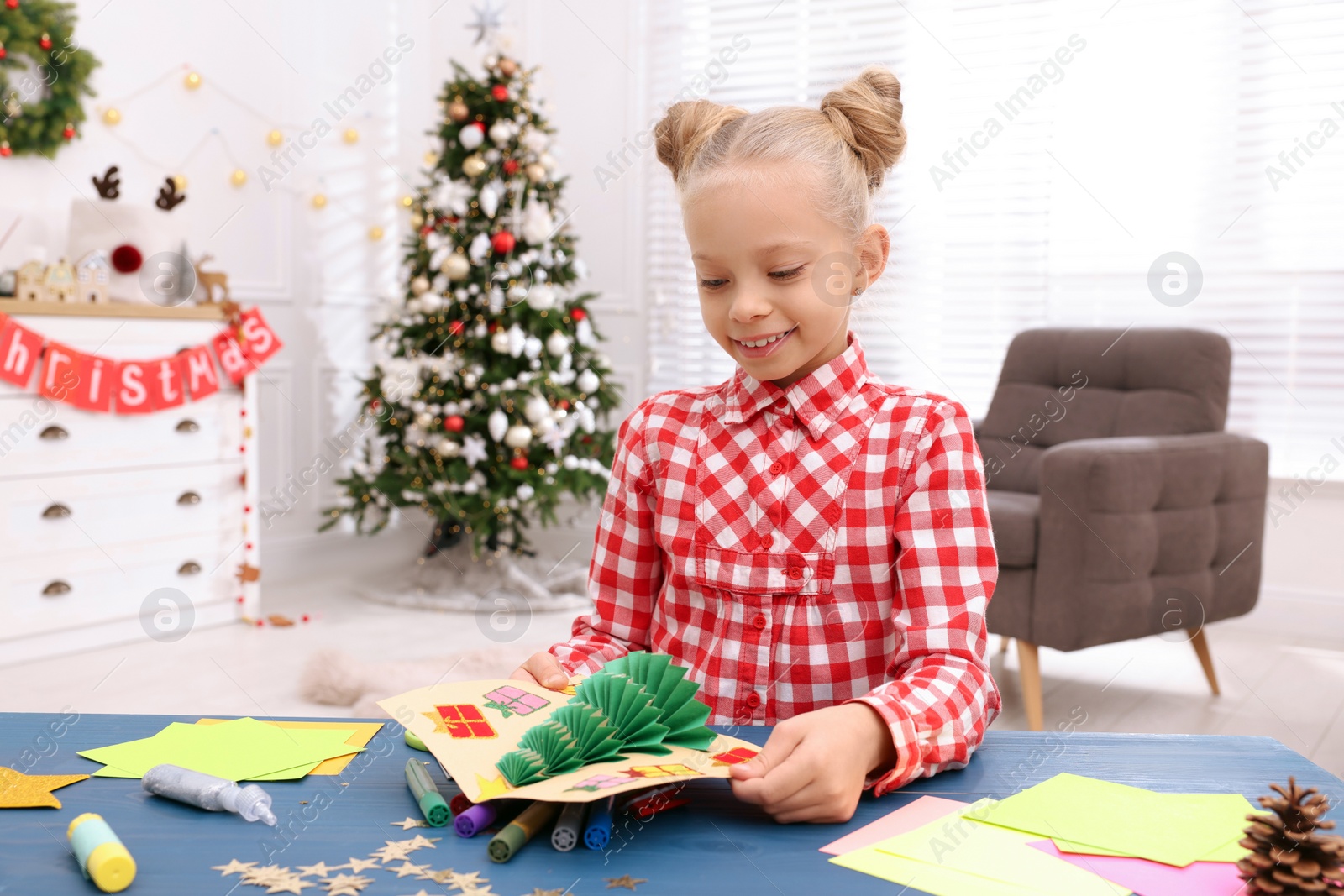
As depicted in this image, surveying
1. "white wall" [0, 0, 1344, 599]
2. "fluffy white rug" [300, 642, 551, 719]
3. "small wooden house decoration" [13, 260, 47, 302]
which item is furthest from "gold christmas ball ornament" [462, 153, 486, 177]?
"fluffy white rug" [300, 642, 551, 719]

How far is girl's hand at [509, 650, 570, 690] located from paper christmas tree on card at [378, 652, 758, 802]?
0.05 metres

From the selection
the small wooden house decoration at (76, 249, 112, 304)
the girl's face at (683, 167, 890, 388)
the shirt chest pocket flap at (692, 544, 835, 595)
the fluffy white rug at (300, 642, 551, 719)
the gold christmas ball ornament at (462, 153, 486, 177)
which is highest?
the gold christmas ball ornament at (462, 153, 486, 177)

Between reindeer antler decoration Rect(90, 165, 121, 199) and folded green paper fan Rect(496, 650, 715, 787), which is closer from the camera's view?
folded green paper fan Rect(496, 650, 715, 787)

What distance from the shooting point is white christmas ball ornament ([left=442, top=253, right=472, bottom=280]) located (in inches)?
146

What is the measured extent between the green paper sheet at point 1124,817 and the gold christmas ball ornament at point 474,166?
3.40 m

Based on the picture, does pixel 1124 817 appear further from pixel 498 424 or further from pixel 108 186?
pixel 108 186

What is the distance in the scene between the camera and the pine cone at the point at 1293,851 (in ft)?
1.69

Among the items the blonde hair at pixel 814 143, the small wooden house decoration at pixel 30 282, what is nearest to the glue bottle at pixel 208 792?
the blonde hair at pixel 814 143

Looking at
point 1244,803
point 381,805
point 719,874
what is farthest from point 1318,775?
point 381,805

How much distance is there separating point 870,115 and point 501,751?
0.64 metres

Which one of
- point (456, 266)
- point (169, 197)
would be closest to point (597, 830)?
point (456, 266)

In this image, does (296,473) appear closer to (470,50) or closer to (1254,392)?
(470,50)

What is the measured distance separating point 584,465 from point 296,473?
4.40 ft

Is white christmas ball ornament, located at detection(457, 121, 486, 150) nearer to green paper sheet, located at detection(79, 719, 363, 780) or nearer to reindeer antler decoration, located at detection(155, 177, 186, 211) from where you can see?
reindeer antler decoration, located at detection(155, 177, 186, 211)
